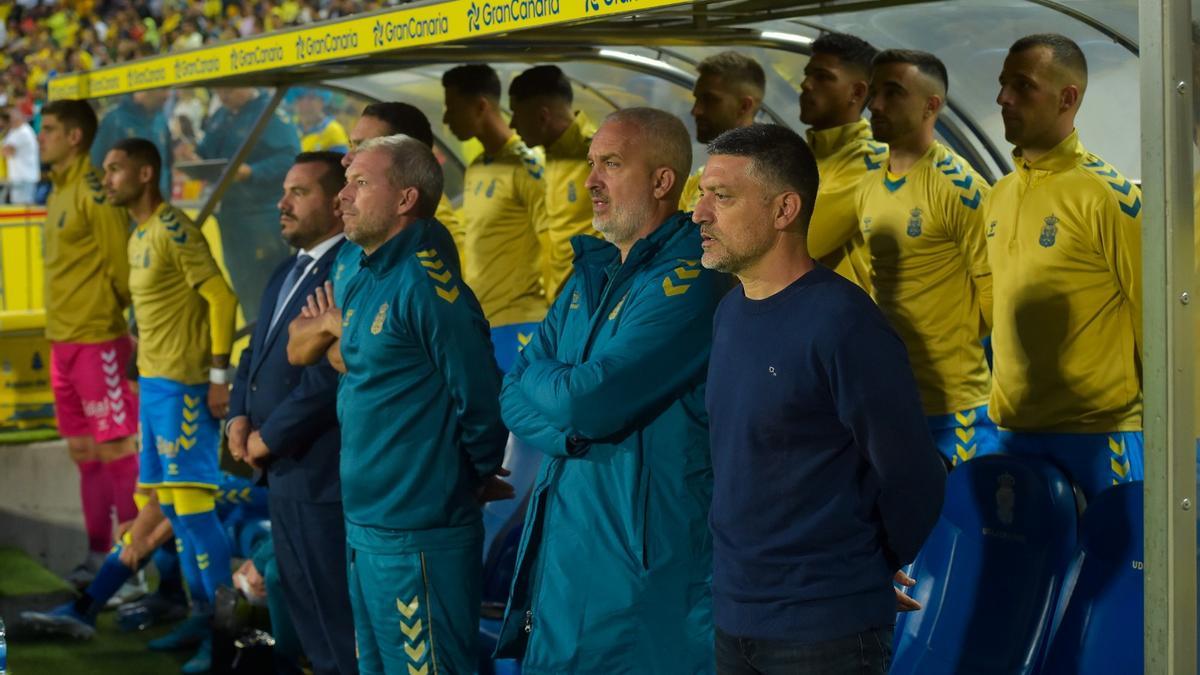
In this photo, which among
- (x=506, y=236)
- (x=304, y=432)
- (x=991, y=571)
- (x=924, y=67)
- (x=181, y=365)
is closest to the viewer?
(x=991, y=571)

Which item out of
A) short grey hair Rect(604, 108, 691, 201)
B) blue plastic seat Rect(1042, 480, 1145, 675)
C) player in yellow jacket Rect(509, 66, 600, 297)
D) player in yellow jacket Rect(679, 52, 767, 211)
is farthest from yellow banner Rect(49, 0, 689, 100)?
blue plastic seat Rect(1042, 480, 1145, 675)

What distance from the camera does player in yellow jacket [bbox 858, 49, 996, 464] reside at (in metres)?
4.52

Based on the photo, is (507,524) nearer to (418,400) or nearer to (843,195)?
(418,400)

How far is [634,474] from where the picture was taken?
3229 millimetres

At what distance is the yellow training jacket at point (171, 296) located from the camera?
6.22 meters

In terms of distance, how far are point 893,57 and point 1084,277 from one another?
3.79ft

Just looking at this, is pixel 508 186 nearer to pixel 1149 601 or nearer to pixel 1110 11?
pixel 1110 11

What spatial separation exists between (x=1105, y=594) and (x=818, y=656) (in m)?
1.03

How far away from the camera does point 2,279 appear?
9.73m

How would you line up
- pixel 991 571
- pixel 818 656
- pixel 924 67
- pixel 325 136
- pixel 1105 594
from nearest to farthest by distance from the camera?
pixel 818 656, pixel 1105 594, pixel 991 571, pixel 924 67, pixel 325 136

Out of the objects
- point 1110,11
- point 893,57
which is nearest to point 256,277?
point 893,57

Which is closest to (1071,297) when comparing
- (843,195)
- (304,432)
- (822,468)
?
(843,195)

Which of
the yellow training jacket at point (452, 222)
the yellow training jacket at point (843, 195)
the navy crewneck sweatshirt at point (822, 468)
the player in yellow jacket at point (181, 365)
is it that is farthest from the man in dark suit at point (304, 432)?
the yellow training jacket at point (452, 222)

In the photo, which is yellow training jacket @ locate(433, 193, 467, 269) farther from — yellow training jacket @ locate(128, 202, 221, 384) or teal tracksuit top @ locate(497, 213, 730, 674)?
teal tracksuit top @ locate(497, 213, 730, 674)
